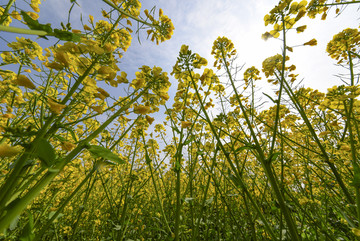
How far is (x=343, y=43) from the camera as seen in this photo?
165 centimetres

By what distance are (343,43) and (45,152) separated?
243 centimetres

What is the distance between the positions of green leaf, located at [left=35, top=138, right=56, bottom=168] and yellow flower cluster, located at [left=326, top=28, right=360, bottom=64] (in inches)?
92.8

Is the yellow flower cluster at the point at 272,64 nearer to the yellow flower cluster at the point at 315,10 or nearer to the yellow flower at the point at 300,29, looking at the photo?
the yellow flower at the point at 300,29

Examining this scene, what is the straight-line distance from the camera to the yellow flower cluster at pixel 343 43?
1.61 metres

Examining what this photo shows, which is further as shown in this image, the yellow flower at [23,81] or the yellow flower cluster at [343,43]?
the yellow flower cluster at [343,43]

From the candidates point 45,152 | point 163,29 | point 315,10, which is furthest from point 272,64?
point 45,152

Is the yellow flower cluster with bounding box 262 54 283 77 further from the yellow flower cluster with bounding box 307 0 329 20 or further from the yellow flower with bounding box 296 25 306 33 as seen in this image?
the yellow flower cluster with bounding box 307 0 329 20

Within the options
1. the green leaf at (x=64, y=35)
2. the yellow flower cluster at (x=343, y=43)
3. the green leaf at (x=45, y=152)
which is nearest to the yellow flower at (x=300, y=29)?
the yellow flower cluster at (x=343, y=43)

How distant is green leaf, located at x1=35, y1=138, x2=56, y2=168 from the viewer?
1.61 feet

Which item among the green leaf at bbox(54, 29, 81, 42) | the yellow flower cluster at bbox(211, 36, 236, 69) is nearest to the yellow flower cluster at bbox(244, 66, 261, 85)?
the yellow flower cluster at bbox(211, 36, 236, 69)

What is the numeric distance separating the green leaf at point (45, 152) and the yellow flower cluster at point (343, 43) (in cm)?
236

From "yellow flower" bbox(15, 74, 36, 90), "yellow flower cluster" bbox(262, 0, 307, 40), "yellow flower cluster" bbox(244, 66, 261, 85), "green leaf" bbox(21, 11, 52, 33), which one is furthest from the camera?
"yellow flower cluster" bbox(244, 66, 261, 85)

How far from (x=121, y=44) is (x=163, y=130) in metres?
2.33

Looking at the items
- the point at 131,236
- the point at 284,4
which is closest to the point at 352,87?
the point at 284,4
